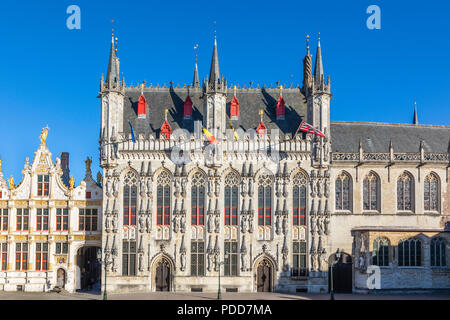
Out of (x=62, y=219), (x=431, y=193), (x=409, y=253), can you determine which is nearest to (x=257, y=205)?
(x=409, y=253)

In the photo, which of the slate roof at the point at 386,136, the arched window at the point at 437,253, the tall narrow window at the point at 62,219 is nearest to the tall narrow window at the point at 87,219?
the tall narrow window at the point at 62,219

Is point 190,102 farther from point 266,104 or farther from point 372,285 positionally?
point 372,285

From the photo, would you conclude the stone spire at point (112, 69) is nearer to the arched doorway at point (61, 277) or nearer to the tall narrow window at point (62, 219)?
the tall narrow window at point (62, 219)

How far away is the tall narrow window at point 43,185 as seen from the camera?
6084cm

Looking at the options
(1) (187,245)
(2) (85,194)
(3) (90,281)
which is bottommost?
(3) (90,281)

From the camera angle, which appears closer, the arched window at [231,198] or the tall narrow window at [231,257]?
the tall narrow window at [231,257]

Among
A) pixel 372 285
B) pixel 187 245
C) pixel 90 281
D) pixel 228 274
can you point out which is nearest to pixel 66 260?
pixel 90 281

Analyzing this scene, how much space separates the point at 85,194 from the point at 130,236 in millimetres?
6954

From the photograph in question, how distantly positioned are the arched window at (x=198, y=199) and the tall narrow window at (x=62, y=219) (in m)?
13.0

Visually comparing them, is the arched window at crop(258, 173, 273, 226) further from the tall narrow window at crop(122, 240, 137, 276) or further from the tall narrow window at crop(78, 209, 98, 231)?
the tall narrow window at crop(78, 209, 98, 231)

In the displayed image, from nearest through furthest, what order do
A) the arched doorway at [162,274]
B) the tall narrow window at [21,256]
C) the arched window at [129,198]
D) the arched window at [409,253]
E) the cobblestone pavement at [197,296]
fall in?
the cobblestone pavement at [197,296] < the arched doorway at [162,274] < the arched window at [409,253] < the arched window at [129,198] < the tall narrow window at [21,256]

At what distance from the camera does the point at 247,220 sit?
191ft

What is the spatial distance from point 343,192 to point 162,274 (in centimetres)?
1963

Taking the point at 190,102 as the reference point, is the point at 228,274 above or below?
below
